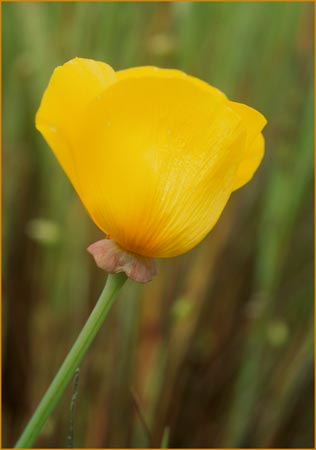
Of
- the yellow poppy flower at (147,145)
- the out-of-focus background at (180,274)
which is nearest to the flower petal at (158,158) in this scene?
the yellow poppy flower at (147,145)

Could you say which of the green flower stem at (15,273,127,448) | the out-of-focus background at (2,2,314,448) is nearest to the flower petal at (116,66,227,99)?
the green flower stem at (15,273,127,448)

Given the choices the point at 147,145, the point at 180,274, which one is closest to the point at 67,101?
the point at 147,145

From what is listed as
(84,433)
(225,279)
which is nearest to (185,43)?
(225,279)

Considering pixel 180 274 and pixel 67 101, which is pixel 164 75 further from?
pixel 180 274

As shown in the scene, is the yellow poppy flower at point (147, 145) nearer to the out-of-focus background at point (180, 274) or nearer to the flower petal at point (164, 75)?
the flower petal at point (164, 75)

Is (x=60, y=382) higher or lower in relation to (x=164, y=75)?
lower

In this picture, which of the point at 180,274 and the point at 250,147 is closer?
the point at 250,147

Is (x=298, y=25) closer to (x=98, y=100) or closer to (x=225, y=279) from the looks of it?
(x=225, y=279)
